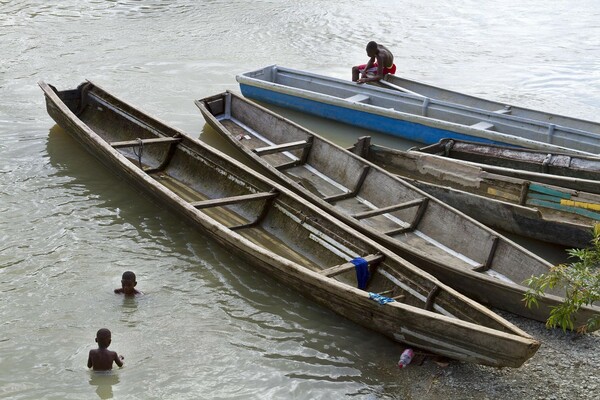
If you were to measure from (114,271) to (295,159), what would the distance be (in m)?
3.07

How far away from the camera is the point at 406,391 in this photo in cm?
622

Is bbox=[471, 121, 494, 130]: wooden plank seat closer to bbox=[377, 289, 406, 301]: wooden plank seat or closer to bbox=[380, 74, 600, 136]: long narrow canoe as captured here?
bbox=[380, 74, 600, 136]: long narrow canoe

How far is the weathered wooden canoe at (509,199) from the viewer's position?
8.13m

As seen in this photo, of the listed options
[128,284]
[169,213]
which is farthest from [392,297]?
[169,213]

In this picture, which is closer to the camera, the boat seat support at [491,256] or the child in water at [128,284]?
the child in water at [128,284]

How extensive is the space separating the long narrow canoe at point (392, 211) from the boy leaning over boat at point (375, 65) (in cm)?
225

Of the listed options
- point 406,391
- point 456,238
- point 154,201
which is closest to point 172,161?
point 154,201

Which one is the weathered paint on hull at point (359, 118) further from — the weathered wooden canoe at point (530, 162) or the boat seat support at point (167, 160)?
the boat seat support at point (167, 160)

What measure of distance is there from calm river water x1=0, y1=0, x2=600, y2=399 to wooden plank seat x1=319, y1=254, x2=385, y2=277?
0.47 meters

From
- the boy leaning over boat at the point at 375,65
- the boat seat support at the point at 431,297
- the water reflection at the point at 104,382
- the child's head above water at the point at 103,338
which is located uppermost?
the boy leaning over boat at the point at 375,65

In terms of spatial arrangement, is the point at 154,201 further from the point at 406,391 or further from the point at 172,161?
the point at 406,391

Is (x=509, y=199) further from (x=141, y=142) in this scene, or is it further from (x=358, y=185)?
(x=141, y=142)

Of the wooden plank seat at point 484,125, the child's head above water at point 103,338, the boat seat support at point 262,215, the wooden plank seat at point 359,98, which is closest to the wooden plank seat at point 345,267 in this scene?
the boat seat support at point 262,215

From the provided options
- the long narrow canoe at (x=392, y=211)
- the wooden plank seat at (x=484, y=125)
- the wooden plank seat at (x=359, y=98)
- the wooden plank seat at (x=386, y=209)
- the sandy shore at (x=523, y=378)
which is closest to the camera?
the sandy shore at (x=523, y=378)
